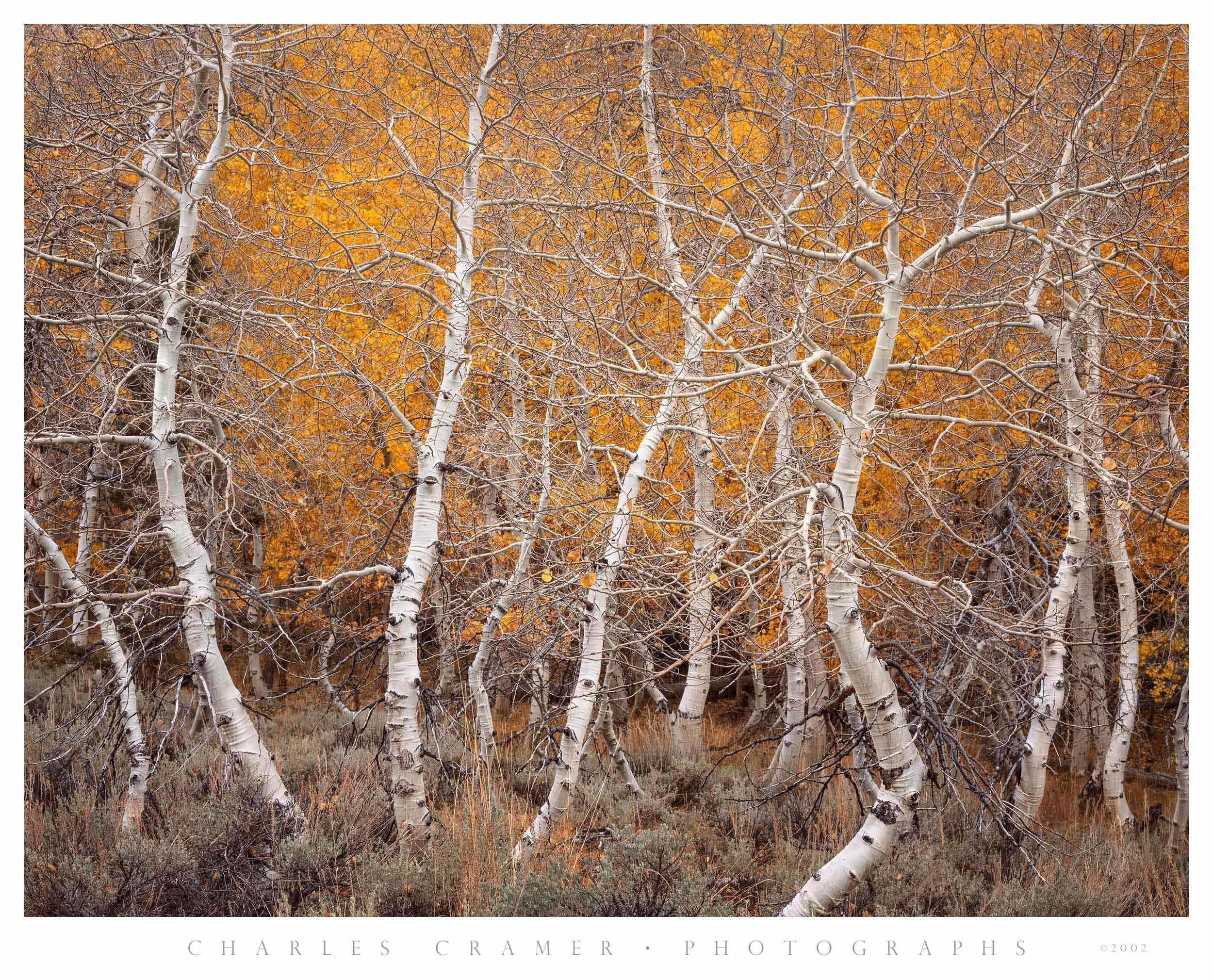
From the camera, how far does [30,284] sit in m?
4.46

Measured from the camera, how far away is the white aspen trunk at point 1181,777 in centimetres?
503

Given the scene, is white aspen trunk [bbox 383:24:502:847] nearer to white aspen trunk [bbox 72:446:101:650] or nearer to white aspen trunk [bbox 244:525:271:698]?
white aspen trunk [bbox 244:525:271:698]

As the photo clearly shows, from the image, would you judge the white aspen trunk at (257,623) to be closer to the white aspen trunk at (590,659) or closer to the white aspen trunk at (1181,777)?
the white aspen trunk at (590,659)

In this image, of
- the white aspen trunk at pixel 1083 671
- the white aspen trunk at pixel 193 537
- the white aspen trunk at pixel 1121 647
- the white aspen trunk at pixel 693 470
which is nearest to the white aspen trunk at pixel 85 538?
the white aspen trunk at pixel 193 537

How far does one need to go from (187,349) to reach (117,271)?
3.28 feet

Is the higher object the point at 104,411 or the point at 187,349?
the point at 187,349

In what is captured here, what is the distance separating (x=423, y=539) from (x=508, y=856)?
1756 millimetres

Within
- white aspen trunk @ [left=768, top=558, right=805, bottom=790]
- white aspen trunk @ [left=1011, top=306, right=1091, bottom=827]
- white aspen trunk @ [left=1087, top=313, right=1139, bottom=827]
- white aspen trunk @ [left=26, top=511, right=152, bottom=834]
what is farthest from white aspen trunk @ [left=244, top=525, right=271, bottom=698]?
white aspen trunk @ [left=1087, top=313, right=1139, bottom=827]

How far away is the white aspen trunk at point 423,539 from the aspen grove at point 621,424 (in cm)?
3

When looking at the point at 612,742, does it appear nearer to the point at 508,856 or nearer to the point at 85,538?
the point at 508,856

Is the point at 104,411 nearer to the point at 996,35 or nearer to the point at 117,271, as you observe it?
the point at 117,271

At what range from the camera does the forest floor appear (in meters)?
3.69

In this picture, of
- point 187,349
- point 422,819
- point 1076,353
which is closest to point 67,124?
point 187,349
